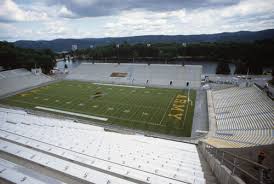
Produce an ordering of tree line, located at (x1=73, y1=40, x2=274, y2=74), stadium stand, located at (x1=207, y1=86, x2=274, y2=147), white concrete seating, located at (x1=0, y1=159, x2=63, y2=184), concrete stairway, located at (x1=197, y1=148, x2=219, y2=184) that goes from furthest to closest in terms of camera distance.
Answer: tree line, located at (x1=73, y1=40, x2=274, y2=74) → stadium stand, located at (x1=207, y1=86, x2=274, y2=147) → concrete stairway, located at (x1=197, y1=148, x2=219, y2=184) → white concrete seating, located at (x1=0, y1=159, x2=63, y2=184)

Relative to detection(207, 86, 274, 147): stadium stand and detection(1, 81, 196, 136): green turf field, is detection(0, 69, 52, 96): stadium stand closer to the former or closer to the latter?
detection(1, 81, 196, 136): green turf field

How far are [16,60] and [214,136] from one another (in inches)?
1975

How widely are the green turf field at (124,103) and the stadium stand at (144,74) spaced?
4.21m

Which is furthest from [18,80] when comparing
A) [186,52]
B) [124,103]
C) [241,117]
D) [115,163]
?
[186,52]

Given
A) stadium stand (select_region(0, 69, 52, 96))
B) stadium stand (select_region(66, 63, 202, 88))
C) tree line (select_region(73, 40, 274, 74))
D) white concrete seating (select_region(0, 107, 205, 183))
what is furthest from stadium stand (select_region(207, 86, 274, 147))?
tree line (select_region(73, 40, 274, 74))

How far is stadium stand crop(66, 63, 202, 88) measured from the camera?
37812mm

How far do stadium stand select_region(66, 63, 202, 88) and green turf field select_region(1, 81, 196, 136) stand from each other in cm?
421

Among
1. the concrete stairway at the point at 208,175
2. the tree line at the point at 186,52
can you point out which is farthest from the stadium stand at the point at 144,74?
the concrete stairway at the point at 208,175

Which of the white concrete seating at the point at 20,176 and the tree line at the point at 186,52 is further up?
the tree line at the point at 186,52

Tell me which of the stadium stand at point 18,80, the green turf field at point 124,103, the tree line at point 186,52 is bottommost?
the green turf field at point 124,103

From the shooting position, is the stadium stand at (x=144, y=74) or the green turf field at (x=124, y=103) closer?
the green turf field at (x=124, y=103)

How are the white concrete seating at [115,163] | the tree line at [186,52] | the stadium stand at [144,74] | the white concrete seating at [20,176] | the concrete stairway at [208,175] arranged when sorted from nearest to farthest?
1. the white concrete seating at [20,176]
2. the white concrete seating at [115,163]
3. the concrete stairway at [208,175]
4. the stadium stand at [144,74]
5. the tree line at [186,52]

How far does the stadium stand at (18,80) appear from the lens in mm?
35469

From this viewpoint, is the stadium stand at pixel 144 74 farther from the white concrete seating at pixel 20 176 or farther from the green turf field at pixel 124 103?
the white concrete seating at pixel 20 176
